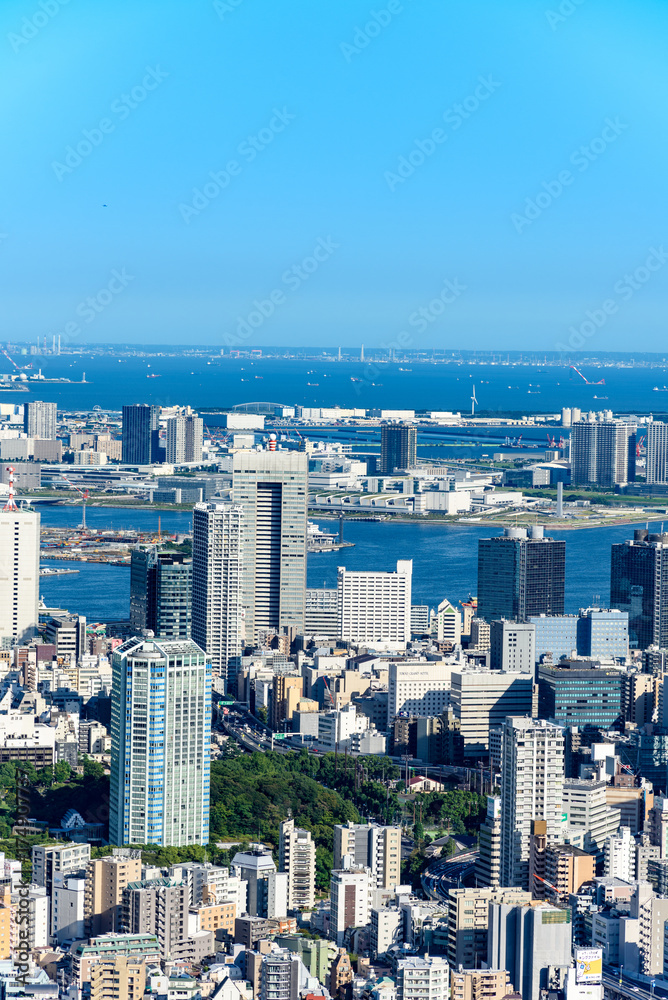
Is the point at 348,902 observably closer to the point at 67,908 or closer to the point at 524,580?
the point at 67,908

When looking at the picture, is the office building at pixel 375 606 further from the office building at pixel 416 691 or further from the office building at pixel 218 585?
the office building at pixel 416 691

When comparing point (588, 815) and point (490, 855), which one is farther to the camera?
point (588, 815)

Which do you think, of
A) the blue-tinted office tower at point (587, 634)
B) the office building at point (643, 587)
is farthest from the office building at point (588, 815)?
the office building at point (643, 587)

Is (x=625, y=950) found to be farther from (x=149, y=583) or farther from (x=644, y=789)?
(x=149, y=583)

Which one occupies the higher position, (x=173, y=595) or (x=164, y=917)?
(x=173, y=595)

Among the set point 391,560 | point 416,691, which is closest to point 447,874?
point 416,691

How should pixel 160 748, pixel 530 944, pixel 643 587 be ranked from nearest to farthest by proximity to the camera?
pixel 530 944
pixel 160 748
pixel 643 587

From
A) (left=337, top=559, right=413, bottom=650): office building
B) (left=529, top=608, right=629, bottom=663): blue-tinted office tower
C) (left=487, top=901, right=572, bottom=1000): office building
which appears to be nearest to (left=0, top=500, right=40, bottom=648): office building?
(left=337, top=559, right=413, bottom=650): office building
